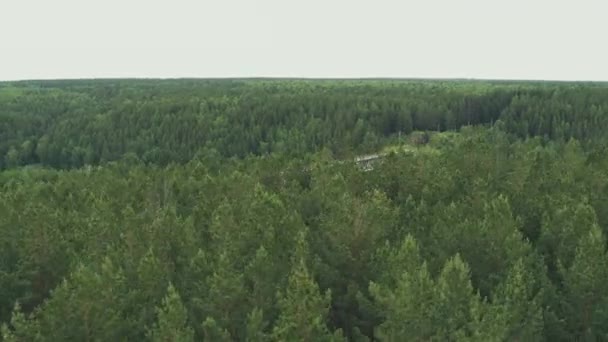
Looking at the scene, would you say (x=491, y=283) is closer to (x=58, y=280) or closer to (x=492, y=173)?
(x=58, y=280)

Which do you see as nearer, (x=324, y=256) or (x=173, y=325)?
(x=173, y=325)

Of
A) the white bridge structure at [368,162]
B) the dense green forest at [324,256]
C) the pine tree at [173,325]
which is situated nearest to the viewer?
the pine tree at [173,325]

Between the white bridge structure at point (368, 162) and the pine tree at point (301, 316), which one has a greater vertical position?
the pine tree at point (301, 316)

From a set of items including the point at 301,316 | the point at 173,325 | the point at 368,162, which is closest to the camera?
the point at 173,325

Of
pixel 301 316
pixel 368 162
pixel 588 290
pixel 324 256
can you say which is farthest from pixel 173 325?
pixel 368 162

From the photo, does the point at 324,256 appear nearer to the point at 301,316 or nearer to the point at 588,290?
the point at 301,316

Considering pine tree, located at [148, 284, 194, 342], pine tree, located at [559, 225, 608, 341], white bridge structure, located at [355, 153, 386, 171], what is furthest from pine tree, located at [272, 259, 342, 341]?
white bridge structure, located at [355, 153, 386, 171]

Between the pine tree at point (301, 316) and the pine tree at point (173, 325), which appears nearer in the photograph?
the pine tree at point (173, 325)

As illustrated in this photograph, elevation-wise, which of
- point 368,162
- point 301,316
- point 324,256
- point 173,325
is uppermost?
point 301,316

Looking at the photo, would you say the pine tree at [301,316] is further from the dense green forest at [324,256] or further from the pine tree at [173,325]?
the pine tree at [173,325]

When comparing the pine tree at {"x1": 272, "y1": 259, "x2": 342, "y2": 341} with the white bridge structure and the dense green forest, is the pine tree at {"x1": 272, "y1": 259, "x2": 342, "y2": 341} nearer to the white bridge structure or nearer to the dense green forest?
the dense green forest

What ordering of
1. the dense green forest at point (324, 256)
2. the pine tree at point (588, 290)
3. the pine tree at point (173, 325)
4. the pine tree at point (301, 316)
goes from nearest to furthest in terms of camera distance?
the pine tree at point (173, 325)
the pine tree at point (301, 316)
the dense green forest at point (324, 256)
the pine tree at point (588, 290)

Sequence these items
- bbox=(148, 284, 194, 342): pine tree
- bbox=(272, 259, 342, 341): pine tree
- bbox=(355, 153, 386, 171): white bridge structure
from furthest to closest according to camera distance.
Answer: bbox=(355, 153, 386, 171): white bridge structure
bbox=(272, 259, 342, 341): pine tree
bbox=(148, 284, 194, 342): pine tree

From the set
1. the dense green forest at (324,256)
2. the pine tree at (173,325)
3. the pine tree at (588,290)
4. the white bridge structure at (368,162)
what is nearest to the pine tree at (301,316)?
the dense green forest at (324,256)
